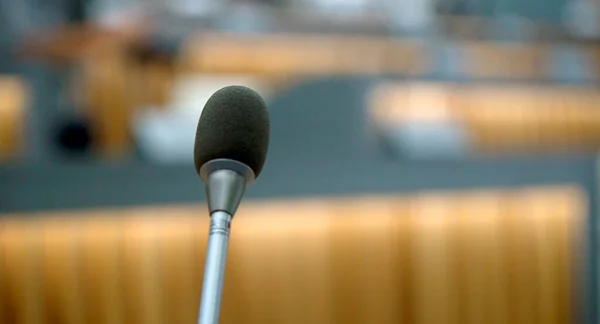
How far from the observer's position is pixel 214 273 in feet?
1.71

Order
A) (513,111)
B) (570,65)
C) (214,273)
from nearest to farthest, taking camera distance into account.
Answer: (214,273)
(513,111)
(570,65)

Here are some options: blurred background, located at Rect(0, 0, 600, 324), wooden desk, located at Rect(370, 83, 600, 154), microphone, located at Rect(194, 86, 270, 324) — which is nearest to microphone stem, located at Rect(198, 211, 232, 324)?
microphone, located at Rect(194, 86, 270, 324)

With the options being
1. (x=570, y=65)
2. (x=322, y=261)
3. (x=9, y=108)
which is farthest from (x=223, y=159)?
(x=570, y=65)

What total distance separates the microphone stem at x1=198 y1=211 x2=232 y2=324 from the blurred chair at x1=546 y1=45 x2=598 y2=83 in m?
5.27

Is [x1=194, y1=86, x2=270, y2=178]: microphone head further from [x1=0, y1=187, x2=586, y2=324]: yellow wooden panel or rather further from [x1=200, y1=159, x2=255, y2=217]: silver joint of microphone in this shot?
[x1=0, y1=187, x2=586, y2=324]: yellow wooden panel

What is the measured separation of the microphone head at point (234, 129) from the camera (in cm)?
60

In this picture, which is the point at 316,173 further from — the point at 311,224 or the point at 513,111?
the point at 513,111

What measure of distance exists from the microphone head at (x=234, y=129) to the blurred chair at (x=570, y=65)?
5.16 meters

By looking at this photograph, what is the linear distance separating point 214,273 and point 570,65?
5980 millimetres

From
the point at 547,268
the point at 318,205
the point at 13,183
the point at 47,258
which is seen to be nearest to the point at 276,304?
the point at 318,205

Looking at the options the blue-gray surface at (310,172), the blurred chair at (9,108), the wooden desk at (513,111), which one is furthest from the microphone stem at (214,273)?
the wooden desk at (513,111)

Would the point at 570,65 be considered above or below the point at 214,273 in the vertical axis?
above

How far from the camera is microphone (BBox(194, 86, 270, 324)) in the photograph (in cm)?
52

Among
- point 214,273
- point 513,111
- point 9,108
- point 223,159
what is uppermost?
point 513,111
